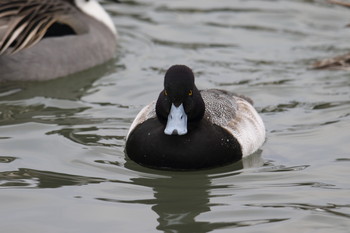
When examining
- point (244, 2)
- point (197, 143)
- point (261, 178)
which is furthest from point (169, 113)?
point (244, 2)

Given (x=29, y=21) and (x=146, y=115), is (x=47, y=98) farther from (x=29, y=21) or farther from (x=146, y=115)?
(x=146, y=115)

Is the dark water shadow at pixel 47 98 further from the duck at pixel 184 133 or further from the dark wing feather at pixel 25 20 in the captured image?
the duck at pixel 184 133

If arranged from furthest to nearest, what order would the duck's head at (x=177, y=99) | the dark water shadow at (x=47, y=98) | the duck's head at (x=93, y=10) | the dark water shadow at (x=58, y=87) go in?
the duck's head at (x=93, y=10) < the dark water shadow at (x=58, y=87) < the dark water shadow at (x=47, y=98) < the duck's head at (x=177, y=99)

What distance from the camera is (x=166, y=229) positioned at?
765 cm

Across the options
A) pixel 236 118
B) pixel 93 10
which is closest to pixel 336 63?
pixel 236 118

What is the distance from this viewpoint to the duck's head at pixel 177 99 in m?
8.64

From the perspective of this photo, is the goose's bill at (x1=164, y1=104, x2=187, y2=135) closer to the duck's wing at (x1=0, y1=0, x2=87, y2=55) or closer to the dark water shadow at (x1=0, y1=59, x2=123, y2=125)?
the dark water shadow at (x1=0, y1=59, x2=123, y2=125)

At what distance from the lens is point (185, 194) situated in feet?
28.0

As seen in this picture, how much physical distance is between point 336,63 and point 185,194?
4715 mm

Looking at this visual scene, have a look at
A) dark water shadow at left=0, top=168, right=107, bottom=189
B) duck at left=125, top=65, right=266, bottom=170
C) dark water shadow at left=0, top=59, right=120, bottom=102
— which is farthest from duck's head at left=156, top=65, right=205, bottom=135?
dark water shadow at left=0, top=59, right=120, bottom=102

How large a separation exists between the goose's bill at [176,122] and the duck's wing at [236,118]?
588 millimetres

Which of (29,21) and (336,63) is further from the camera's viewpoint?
(336,63)

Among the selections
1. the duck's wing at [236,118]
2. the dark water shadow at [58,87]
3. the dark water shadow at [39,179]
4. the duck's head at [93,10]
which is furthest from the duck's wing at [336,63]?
the dark water shadow at [39,179]

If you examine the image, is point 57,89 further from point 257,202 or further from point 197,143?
point 257,202
